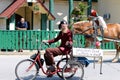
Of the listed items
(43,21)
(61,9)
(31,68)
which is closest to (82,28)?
(31,68)

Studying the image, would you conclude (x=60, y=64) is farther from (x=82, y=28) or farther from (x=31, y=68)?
(x=82, y=28)

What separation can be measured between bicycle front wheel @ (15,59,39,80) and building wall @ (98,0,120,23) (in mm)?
16951

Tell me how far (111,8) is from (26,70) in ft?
58.4

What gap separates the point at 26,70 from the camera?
37.9ft

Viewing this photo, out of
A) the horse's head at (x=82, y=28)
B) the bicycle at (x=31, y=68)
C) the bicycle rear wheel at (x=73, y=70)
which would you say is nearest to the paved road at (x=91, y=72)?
the bicycle rear wheel at (x=73, y=70)

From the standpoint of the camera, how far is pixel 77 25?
16172mm

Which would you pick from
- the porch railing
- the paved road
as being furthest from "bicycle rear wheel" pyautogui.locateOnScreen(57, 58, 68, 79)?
the porch railing

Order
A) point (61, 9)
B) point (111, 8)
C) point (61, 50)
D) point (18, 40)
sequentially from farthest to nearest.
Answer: point (61, 9), point (111, 8), point (18, 40), point (61, 50)

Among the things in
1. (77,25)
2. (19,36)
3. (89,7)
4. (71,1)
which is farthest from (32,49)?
(89,7)

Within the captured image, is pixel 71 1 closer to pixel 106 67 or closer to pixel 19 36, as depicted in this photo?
pixel 19 36

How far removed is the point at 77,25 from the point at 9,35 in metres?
5.31

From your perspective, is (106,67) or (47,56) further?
(106,67)

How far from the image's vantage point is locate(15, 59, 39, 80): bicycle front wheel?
451 inches

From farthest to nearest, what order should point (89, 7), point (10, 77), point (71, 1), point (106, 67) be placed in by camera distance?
1. point (89, 7)
2. point (71, 1)
3. point (106, 67)
4. point (10, 77)
